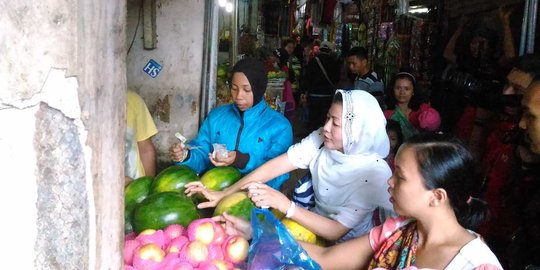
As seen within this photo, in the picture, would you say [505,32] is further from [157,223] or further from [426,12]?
[157,223]

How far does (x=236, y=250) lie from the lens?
1.86 metres

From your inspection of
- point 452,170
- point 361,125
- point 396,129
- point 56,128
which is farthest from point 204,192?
point 396,129

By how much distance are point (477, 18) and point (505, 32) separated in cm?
131

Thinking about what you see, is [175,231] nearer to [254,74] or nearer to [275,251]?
[275,251]

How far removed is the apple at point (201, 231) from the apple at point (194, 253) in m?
0.06

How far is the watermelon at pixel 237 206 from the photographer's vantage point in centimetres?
211

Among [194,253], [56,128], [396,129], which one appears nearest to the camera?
[56,128]

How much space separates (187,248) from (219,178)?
0.73m

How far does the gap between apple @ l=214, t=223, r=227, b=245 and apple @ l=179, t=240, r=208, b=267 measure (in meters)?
0.11

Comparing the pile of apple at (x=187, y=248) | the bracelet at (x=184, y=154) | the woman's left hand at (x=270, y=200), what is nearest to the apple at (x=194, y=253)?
the pile of apple at (x=187, y=248)

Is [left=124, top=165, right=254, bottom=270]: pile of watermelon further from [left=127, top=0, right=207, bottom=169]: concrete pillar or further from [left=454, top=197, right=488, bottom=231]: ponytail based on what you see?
[left=127, top=0, right=207, bottom=169]: concrete pillar

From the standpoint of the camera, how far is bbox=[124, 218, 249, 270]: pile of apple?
1.74m

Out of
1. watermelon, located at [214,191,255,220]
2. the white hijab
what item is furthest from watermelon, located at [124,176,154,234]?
the white hijab

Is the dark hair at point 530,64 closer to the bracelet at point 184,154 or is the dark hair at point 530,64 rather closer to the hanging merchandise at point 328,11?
the bracelet at point 184,154
